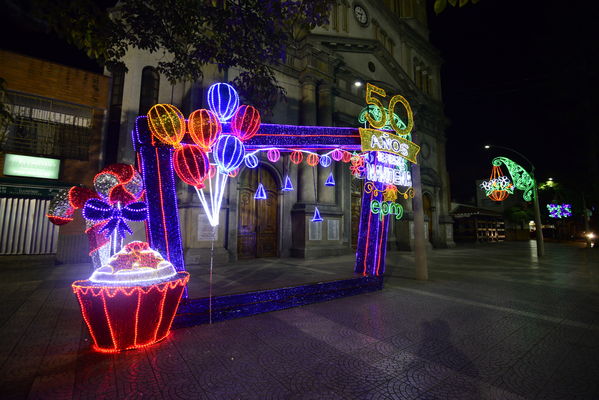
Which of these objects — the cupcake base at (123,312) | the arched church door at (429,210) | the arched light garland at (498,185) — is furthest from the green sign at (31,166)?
the arched light garland at (498,185)

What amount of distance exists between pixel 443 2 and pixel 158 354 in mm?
5241

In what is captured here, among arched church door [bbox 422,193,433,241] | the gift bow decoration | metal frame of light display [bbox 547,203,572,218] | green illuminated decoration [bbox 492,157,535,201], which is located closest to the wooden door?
arched church door [bbox 422,193,433,241]

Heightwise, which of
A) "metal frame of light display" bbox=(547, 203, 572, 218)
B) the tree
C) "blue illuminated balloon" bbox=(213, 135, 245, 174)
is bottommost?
"blue illuminated balloon" bbox=(213, 135, 245, 174)

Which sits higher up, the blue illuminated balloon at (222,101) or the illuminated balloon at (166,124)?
the blue illuminated balloon at (222,101)

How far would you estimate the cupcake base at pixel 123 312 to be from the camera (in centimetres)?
311

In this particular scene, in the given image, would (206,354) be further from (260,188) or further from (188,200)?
(260,188)

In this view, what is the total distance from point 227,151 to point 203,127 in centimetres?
60

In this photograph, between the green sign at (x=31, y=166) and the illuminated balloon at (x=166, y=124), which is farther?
the green sign at (x=31, y=166)

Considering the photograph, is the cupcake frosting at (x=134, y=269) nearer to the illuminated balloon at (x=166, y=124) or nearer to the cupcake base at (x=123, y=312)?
the cupcake base at (x=123, y=312)

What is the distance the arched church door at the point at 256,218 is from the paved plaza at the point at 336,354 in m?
6.83

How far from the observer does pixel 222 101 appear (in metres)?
4.69

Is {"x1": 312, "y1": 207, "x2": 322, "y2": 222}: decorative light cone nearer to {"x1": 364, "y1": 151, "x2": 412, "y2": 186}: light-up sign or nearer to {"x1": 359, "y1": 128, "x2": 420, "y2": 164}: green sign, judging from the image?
{"x1": 364, "y1": 151, "x2": 412, "y2": 186}: light-up sign

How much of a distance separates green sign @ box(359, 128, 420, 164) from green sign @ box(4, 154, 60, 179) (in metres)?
11.3

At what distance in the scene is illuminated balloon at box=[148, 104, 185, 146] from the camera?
3908 millimetres
